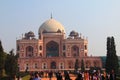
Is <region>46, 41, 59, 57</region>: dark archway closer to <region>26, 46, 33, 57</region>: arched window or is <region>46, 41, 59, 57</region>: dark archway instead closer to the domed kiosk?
the domed kiosk

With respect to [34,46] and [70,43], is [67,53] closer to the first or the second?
[70,43]

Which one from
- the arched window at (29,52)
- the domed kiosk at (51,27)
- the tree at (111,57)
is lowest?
the tree at (111,57)

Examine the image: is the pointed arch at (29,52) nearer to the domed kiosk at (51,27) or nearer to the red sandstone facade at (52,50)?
the red sandstone facade at (52,50)

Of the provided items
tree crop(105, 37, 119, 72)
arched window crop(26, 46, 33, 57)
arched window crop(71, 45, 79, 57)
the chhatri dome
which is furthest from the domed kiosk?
tree crop(105, 37, 119, 72)

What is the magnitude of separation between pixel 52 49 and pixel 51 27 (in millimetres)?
4792

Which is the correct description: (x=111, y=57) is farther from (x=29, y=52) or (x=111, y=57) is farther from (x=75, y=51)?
(x=29, y=52)

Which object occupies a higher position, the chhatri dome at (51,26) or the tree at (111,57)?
the chhatri dome at (51,26)

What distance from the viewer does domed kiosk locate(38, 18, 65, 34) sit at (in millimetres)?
82875

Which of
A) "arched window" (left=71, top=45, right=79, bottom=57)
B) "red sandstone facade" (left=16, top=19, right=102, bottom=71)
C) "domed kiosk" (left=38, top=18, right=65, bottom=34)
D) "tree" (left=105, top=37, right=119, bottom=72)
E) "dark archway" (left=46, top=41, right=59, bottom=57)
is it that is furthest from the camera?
"domed kiosk" (left=38, top=18, right=65, bottom=34)

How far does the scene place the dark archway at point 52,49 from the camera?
270ft

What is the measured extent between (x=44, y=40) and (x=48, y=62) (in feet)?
23.0

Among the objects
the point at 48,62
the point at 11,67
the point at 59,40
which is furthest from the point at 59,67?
the point at 11,67

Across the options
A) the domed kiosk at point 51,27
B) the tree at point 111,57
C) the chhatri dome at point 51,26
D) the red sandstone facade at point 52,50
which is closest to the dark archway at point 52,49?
the red sandstone facade at point 52,50

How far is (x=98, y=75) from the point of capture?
2005cm
